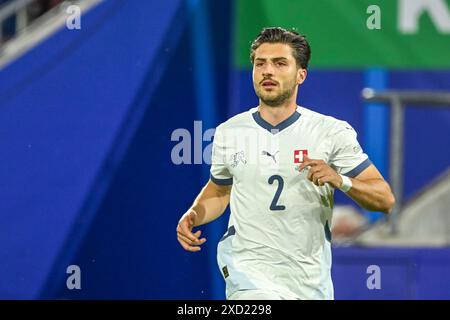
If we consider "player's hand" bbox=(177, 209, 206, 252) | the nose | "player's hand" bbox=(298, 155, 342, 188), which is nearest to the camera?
"player's hand" bbox=(298, 155, 342, 188)

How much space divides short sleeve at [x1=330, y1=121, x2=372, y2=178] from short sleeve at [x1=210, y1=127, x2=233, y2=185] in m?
0.48

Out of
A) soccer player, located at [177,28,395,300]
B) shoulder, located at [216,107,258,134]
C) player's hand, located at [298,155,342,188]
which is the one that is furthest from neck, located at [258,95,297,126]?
player's hand, located at [298,155,342,188]

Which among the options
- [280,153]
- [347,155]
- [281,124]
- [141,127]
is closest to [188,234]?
[280,153]

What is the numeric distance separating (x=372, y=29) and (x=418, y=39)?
0.89 feet

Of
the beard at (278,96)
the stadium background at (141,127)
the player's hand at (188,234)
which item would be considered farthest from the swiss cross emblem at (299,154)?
the stadium background at (141,127)

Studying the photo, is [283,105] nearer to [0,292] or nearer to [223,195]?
[223,195]

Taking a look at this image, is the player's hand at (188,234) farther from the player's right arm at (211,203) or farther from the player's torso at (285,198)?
the player's torso at (285,198)

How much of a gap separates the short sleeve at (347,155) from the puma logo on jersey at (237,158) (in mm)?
374

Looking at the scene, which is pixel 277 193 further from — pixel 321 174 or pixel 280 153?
pixel 321 174

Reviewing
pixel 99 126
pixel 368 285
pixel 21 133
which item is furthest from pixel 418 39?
pixel 21 133

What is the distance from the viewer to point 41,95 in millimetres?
6027

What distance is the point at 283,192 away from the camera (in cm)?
490

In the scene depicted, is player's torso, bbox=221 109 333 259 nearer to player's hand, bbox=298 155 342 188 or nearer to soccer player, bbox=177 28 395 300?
soccer player, bbox=177 28 395 300

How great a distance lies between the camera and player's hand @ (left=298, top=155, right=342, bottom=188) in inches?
176
